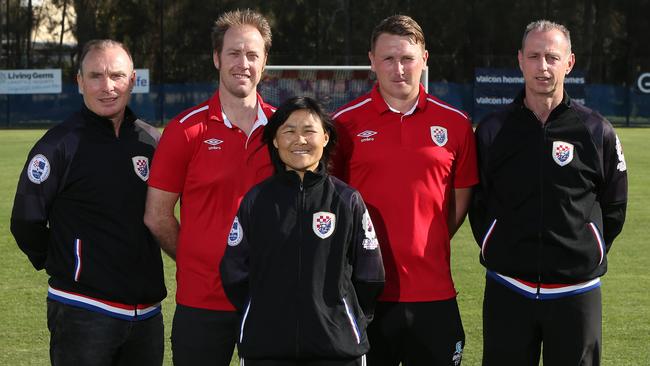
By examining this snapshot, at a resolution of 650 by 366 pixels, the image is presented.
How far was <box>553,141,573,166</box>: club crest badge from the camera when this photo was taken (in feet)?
15.1

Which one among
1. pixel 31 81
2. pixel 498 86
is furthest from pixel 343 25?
pixel 31 81

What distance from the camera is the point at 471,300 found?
327 inches

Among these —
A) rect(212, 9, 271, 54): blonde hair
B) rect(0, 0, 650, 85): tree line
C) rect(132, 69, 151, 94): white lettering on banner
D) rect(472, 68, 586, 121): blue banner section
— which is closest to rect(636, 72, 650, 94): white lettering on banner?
rect(472, 68, 586, 121): blue banner section

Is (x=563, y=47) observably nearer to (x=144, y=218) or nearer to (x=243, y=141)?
(x=243, y=141)

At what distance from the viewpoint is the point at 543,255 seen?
4.61 metres

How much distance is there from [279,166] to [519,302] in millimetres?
1377

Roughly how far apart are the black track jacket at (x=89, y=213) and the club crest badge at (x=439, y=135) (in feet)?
4.35

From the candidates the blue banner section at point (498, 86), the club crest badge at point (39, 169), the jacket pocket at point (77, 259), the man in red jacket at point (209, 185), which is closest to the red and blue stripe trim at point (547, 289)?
the man in red jacket at point (209, 185)

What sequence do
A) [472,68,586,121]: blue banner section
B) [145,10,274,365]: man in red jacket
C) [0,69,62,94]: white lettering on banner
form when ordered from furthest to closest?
[0,69,62,94]: white lettering on banner < [472,68,586,121]: blue banner section < [145,10,274,365]: man in red jacket

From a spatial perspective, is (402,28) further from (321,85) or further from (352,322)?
(321,85)

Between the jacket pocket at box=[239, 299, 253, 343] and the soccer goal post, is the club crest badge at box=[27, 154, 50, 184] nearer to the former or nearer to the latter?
the jacket pocket at box=[239, 299, 253, 343]

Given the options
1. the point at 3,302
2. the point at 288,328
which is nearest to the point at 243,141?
the point at 288,328

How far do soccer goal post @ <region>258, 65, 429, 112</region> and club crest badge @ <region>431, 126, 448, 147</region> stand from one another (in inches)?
601

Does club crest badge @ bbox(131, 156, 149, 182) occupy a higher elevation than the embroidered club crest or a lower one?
higher
